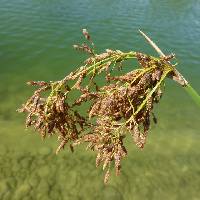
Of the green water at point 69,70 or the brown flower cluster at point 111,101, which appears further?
the green water at point 69,70

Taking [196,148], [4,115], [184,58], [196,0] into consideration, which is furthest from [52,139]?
[196,0]

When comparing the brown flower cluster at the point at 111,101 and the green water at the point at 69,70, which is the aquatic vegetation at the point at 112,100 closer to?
the brown flower cluster at the point at 111,101

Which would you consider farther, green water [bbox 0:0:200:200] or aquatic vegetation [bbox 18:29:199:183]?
green water [bbox 0:0:200:200]

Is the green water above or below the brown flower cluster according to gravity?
below

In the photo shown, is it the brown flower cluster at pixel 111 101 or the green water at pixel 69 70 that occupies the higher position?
the brown flower cluster at pixel 111 101

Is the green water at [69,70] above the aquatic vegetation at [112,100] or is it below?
below

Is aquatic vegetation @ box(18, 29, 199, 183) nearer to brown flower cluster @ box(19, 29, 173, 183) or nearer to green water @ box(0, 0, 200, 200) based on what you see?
brown flower cluster @ box(19, 29, 173, 183)

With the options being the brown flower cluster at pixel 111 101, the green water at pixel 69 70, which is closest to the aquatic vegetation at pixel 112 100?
the brown flower cluster at pixel 111 101

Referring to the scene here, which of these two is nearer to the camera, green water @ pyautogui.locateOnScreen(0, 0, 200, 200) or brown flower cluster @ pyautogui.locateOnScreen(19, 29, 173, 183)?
brown flower cluster @ pyautogui.locateOnScreen(19, 29, 173, 183)

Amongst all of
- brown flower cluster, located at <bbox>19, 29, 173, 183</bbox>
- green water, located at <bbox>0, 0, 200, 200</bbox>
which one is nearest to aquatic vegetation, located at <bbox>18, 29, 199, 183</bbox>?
brown flower cluster, located at <bbox>19, 29, 173, 183</bbox>
